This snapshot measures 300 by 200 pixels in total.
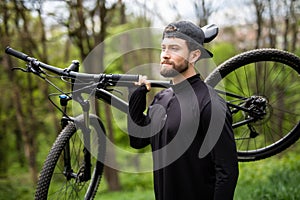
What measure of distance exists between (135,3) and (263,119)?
7.22 m

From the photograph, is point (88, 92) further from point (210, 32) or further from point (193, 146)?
point (193, 146)

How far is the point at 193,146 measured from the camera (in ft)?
8.41

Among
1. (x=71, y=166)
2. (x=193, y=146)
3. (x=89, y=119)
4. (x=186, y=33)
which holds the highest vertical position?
(x=186, y=33)

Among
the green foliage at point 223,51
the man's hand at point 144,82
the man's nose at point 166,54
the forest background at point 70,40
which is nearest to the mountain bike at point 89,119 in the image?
the man's hand at point 144,82

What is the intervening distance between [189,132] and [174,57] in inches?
17.8

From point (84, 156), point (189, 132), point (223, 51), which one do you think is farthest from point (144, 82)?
point (223, 51)

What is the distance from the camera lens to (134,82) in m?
3.04

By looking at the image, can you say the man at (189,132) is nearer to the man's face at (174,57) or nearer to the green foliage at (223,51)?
the man's face at (174,57)

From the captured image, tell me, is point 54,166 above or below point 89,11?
below

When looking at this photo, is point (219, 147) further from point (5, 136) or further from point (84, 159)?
point (5, 136)

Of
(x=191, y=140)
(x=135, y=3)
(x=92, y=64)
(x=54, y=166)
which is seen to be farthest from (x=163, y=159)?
(x=135, y=3)

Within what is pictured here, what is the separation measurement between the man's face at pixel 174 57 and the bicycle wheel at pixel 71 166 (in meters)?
1.17

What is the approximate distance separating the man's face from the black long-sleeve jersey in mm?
98

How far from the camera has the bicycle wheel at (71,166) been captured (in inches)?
127
